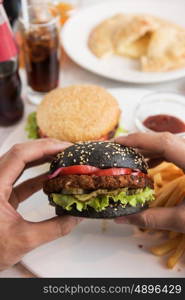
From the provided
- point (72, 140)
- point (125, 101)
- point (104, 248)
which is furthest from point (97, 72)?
point (104, 248)

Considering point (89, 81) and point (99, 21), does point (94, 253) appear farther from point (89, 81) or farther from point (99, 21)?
point (99, 21)

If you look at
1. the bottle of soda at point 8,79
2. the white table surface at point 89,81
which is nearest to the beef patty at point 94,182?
the bottle of soda at point 8,79

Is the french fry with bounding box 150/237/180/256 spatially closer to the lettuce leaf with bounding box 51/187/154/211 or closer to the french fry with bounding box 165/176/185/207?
the french fry with bounding box 165/176/185/207

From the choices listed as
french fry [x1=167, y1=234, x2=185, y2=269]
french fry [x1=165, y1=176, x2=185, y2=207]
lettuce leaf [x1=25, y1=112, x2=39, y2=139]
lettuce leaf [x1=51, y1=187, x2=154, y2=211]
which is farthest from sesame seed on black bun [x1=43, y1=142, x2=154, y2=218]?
lettuce leaf [x1=25, y1=112, x2=39, y2=139]

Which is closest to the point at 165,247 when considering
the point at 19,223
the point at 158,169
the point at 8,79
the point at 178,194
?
the point at 178,194

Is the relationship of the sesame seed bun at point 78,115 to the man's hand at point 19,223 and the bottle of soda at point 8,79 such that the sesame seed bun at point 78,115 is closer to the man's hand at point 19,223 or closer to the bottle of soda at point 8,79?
the bottle of soda at point 8,79

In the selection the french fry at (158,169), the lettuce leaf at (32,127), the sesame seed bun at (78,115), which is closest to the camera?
the french fry at (158,169)
